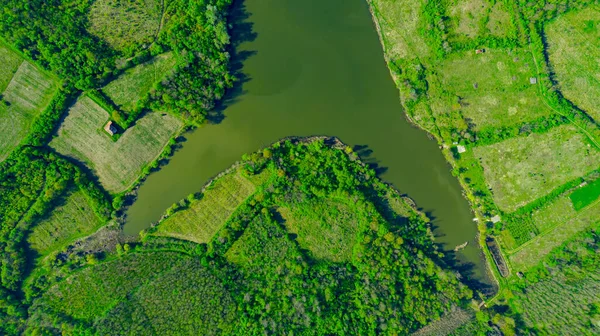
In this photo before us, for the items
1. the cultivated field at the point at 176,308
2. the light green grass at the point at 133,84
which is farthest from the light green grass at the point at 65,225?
the light green grass at the point at 133,84

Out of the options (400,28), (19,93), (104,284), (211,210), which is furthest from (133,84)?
(400,28)

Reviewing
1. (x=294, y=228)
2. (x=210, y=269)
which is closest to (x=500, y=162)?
(x=294, y=228)

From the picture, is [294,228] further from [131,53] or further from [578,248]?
[578,248]

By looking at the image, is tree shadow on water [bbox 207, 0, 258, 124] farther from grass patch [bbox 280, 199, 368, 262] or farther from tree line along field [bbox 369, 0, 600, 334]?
tree line along field [bbox 369, 0, 600, 334]

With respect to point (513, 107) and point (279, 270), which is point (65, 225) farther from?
point (513, 107)

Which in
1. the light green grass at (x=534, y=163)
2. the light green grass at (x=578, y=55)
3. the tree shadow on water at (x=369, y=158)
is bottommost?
the tree shadow on water at (x=369, y=158)

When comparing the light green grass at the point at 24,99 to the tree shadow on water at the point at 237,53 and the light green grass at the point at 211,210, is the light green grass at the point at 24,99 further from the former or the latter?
the light green grass at the point at 211,210
